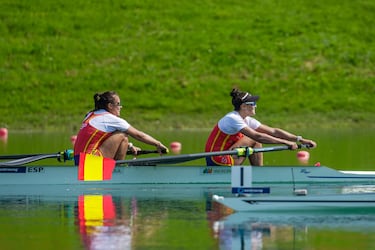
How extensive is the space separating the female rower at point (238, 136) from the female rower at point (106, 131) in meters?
0.93

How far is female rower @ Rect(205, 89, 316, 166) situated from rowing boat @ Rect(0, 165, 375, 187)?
1.23 feet

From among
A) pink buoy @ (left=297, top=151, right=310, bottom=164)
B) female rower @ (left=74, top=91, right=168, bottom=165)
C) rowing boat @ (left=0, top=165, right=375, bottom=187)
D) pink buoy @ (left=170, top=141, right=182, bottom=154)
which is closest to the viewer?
female rower @ (left=74, top=91, right=168, bottom=165)

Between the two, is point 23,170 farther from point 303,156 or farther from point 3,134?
point 3,134

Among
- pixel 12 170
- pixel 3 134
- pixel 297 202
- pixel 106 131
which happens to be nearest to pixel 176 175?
pixel 106 131

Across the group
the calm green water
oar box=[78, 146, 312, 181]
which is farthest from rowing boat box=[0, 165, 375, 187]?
oar box=[78, 146, 312, 181]

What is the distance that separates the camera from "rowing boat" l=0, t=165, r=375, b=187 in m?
17.7

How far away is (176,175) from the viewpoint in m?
17.8

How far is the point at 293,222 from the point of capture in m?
14.2

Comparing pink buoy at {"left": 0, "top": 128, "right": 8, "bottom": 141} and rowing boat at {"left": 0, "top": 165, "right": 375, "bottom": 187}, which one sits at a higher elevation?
pink buoy at {"left": 0, "top": 128, "right": 8, "bottom": 141}

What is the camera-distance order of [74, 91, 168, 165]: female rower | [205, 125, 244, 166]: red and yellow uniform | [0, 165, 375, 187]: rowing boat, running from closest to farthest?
[74, 91, 168, 165]: female rower < [0, 165, 375, 187]: rowing boat < [205, 125, 244, 166]: red and yellow uniform

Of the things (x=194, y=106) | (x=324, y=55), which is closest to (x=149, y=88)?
(x=194, y=106)

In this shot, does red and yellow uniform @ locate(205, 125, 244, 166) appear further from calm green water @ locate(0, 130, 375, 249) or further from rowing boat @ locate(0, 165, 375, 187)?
calm green water @ locate(0, 130, 375, 249)

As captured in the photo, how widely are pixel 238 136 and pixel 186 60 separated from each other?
22.6 meters

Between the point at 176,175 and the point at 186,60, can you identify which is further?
the point at 186,60
